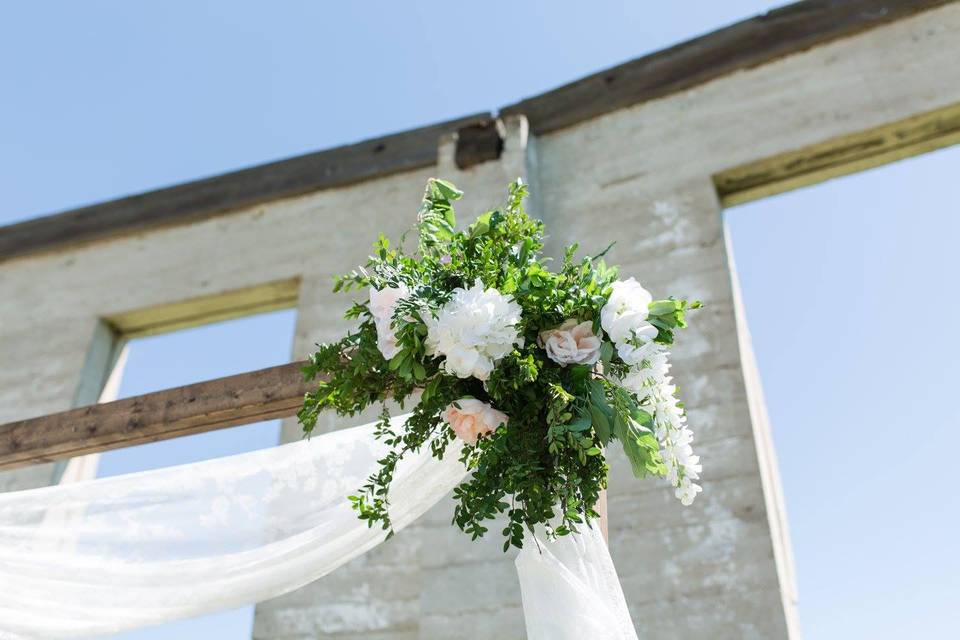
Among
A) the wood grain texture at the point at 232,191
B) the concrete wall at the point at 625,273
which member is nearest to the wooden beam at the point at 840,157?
the concrete wall at the point at 625,273

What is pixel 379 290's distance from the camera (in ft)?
7.09

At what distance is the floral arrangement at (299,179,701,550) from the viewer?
1.93 m

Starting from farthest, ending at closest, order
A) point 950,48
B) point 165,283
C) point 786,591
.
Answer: point 165,283
point 950,48
point 786,591

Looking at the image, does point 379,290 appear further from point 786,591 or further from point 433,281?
point 786,591

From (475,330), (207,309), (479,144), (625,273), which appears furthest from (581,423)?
(207,309)

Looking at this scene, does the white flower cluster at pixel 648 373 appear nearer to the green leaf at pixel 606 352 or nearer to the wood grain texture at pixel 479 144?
the green leaf at pixel 606 352

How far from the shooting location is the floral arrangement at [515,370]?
6.33ft

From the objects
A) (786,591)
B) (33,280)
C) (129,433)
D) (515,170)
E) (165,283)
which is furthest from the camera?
(33,280)

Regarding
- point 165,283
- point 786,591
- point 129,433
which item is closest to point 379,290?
point 129,433

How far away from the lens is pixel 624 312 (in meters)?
2.01

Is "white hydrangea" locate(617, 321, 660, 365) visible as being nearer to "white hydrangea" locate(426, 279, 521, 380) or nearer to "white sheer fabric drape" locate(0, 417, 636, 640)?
"white hydrangea" locate(426, 279, 521, 380)

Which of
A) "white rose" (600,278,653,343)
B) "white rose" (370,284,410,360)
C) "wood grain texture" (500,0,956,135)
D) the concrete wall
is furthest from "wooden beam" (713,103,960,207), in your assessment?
"white rose" (370,284,410,360)

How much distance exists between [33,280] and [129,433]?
3086mm

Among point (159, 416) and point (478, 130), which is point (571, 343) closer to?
point (159, 416)
